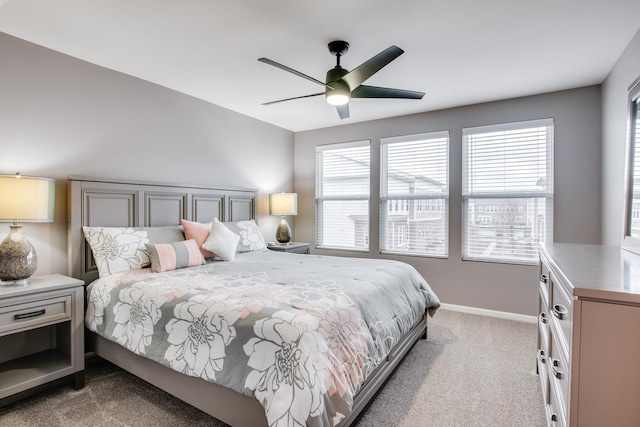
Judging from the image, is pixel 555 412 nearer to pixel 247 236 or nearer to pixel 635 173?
pixel 635 173

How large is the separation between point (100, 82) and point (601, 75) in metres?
4.61

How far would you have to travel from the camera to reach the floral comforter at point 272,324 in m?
1.43

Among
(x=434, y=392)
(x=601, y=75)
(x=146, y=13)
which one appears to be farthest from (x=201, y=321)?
(x=601, y=75)

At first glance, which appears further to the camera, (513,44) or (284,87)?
(284,87)

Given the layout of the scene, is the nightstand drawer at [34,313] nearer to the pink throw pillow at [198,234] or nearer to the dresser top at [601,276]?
the pink throw pillow at [198,234]

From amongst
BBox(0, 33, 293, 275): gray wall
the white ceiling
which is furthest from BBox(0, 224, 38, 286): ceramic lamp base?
the white ceiling

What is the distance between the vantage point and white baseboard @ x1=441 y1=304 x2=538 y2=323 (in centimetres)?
362

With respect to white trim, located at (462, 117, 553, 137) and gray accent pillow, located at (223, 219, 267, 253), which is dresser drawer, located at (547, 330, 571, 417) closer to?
white trim, located at (462, 117, 553, 137)

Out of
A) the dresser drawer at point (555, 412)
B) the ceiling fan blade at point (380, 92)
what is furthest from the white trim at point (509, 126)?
the dresser drawer at point (555, 412)

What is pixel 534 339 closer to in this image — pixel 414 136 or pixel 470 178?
pixel 470 178

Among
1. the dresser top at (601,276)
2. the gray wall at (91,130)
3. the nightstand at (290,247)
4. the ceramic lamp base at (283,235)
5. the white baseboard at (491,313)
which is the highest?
the gray wall at (91,130)

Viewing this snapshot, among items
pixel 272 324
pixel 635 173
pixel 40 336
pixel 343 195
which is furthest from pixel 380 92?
pixel 40 336

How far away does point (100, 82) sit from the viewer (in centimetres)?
294

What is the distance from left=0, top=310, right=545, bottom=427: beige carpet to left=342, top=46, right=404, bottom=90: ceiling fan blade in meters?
2.20
